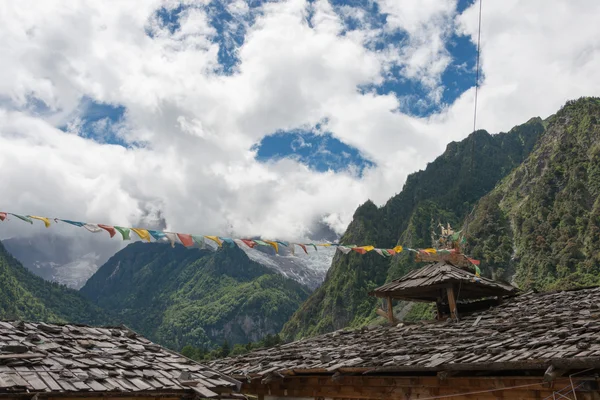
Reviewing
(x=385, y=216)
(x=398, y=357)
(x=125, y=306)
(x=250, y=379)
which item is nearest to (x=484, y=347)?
(x=398, y=357)

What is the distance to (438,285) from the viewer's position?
50.3 feet

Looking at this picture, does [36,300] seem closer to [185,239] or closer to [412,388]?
[185,239]

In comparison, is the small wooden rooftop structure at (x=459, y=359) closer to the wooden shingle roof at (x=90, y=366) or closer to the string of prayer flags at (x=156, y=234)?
the wooden shingle roof at (x=90, y=366)

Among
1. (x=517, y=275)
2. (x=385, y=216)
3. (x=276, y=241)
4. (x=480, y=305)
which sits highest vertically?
(x=385, y=216)

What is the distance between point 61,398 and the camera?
8.09 meters

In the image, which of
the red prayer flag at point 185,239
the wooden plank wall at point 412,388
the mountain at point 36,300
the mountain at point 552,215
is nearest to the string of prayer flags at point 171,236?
the red prayer flag at point 185,239

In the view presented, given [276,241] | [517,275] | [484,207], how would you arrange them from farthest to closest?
1. [484,207]
2. [517,275]
3. [276,241]

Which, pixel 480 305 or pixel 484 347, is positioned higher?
pixel 480 305

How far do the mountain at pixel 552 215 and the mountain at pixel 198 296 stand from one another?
224ft

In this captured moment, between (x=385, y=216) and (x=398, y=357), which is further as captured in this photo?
(x=385, y=216)

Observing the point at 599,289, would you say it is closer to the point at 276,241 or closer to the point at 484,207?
the point at 276,241

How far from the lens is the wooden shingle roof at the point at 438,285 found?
49.2 feet

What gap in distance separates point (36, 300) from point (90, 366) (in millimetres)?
98749

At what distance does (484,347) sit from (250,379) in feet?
18.6
